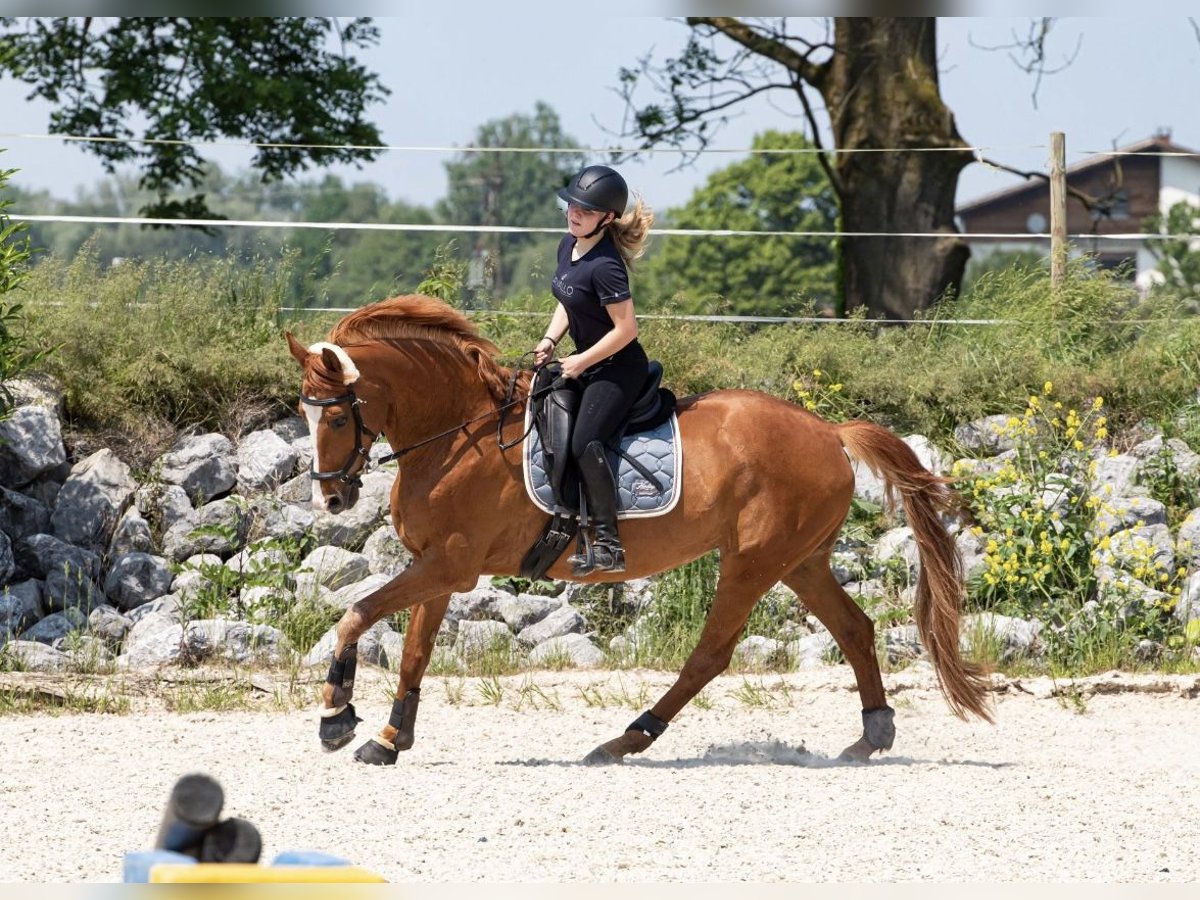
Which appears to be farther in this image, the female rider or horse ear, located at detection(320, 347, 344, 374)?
the female rider

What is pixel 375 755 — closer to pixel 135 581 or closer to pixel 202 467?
pixel 135 581

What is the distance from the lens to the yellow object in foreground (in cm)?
196

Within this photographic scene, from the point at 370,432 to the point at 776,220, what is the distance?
7323 cm

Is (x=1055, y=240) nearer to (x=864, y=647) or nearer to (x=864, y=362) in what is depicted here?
(x=864, y=362)

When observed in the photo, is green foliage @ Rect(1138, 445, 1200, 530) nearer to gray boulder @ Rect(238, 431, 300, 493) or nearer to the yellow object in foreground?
gray boulder @ Rect(238, 431, 300, 493)

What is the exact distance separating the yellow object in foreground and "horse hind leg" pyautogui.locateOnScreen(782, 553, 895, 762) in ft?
17.5

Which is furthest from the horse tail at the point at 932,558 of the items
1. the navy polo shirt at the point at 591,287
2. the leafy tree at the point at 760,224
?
the leafy tree at the point at 760,224

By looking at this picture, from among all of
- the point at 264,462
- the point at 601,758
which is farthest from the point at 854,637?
the point at 264,462

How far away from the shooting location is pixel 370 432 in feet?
21.2

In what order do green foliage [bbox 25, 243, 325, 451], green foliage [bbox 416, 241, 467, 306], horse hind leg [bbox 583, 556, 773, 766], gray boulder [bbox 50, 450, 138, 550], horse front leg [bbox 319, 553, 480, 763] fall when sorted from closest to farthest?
horse front leg [bbox 319, 553, 480, 763], horse hind leg [bbox 583, 556, 773, 766], gray boulder [bbox 50, 450, 138, 550], green foliage [bbox 25, 243, 325, 451], green foliage [bbox 416, 241, 467, 306]

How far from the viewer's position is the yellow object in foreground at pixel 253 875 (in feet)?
6.44

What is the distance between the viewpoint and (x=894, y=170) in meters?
14.5

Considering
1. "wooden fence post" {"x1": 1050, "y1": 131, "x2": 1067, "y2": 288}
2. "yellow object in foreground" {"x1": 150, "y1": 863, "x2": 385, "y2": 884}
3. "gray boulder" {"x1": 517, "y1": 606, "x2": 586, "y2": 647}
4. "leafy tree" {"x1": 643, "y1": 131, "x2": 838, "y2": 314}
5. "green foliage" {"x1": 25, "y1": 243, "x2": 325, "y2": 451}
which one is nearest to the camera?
"yellow object in foreground" {"x1": 150, "y1": 863, "x2": 385, "y2": 884}

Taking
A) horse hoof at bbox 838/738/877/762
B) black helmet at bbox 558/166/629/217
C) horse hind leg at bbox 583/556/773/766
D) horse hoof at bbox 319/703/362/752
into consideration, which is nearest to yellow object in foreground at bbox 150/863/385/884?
horse hoof at bbox 319/703/362/752
